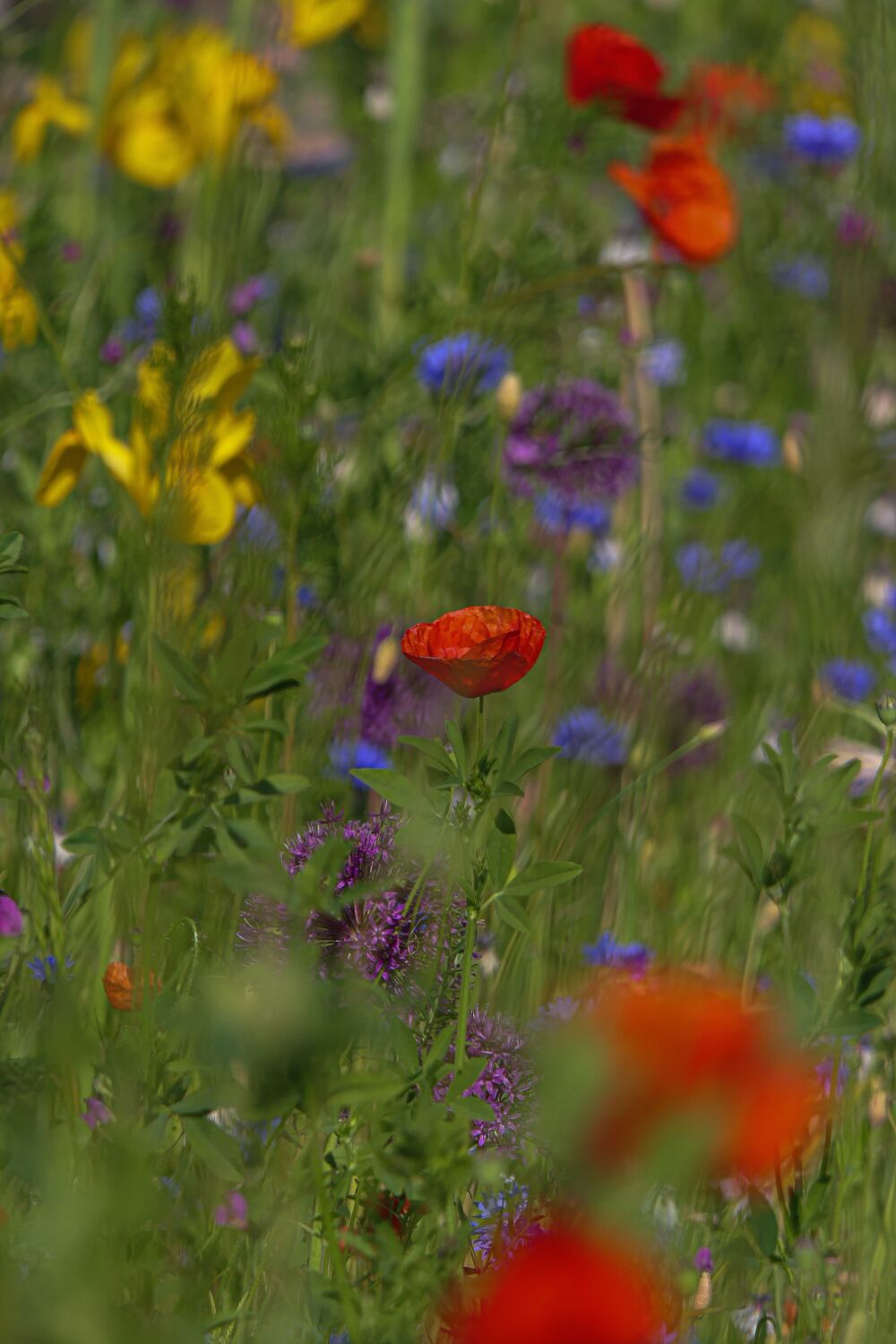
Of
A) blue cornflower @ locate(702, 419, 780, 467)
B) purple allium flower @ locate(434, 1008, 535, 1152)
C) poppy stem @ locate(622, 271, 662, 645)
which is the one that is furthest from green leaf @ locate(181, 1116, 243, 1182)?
blue cornflower @ locate(702, 419, 780, 467)

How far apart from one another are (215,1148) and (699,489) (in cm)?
186

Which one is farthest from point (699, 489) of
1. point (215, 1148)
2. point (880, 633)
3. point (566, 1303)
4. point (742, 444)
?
point (566, 1303)

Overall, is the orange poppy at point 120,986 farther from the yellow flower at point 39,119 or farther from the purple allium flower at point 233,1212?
the yellow flower at point 39,119

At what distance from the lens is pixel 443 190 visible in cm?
273

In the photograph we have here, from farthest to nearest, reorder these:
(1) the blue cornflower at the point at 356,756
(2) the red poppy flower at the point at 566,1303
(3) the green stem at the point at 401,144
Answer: (3) the green stem at the point at 401,144, (1) the blue cornflower at the point at 356,756, (2) the red poppy flower at the point at 566,1303

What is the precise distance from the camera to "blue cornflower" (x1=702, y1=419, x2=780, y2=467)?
2.28 m

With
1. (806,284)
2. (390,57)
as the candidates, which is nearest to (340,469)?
(390,57)

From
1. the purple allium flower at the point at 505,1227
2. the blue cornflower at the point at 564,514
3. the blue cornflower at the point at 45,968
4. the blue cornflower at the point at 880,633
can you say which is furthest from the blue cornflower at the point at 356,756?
the blue cornflower at the point at 880,633

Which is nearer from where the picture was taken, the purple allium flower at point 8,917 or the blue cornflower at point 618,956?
the purple allium flower at point 8,917

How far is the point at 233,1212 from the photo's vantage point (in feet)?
2.58

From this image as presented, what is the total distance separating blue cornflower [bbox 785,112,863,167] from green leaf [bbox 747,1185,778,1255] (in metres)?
2.52

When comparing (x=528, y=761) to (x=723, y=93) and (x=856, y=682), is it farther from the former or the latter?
(x=723, y=93)

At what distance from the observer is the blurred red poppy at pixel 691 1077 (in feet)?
1.61

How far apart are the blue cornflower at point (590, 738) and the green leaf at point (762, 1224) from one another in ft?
1.35
